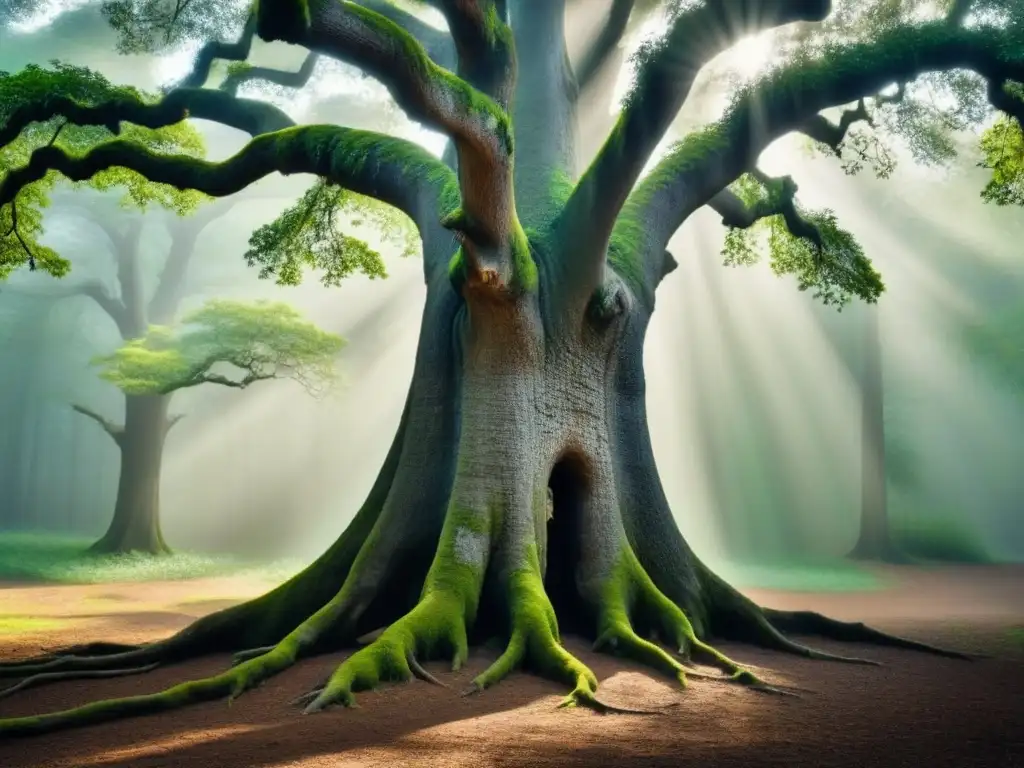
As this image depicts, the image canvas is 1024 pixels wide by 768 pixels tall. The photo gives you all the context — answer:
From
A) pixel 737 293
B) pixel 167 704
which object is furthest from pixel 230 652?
pixel 737 293

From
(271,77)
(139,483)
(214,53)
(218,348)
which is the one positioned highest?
(271,77)

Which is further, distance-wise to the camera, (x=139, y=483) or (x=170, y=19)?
(x=139, y=483)

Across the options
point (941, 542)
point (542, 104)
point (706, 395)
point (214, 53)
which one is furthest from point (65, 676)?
point (706, 395)

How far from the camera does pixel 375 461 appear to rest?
38000 mm

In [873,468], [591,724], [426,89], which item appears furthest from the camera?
[873,468]

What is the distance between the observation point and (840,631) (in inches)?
294

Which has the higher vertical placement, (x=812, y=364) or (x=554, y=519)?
(x=812, y=364)

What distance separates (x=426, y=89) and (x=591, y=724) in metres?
3.43

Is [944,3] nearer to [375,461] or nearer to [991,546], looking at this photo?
[991,546]

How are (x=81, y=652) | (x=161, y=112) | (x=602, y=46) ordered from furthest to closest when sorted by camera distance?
(x=602, y=46) → (x=161, y=112) → (x=81, y=652)

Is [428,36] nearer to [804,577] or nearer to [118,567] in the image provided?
[118,567]

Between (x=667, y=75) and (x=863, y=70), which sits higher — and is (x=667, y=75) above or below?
below

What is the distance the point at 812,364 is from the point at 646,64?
28500mm

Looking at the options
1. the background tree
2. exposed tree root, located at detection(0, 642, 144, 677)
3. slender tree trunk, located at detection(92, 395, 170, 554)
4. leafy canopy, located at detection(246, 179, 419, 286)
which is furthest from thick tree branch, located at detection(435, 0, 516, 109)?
slender tree trunk, located at detection(92, 395, 170, 554)
